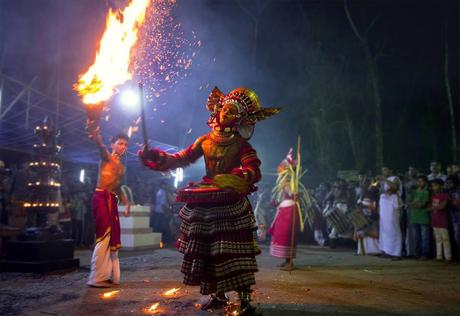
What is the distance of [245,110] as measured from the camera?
485 cm

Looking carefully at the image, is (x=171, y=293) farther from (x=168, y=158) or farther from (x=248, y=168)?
(x=248, y=168)

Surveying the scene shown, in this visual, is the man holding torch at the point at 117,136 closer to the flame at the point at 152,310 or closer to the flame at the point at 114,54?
the flame at the point at 114,54

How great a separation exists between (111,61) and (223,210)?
2.83m

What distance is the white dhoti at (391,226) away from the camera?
10836 millimetres

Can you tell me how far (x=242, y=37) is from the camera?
24.6m

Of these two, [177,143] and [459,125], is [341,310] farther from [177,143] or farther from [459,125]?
[459,125]

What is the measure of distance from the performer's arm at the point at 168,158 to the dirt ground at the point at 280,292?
1610mm

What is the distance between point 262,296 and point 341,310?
1.09 m

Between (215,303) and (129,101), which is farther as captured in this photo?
(129,101)

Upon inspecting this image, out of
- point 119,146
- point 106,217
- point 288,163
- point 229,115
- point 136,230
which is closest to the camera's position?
point 229,115

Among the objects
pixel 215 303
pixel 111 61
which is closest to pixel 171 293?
pixel 215 303

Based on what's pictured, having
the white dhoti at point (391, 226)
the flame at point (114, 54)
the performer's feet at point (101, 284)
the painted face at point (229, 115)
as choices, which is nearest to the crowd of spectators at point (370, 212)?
the white dhoti at point (391, 226)

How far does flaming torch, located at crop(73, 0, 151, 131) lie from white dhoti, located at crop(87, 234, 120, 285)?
182 cm

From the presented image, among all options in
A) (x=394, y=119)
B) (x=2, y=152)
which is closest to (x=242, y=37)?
(x=394, y=119)
